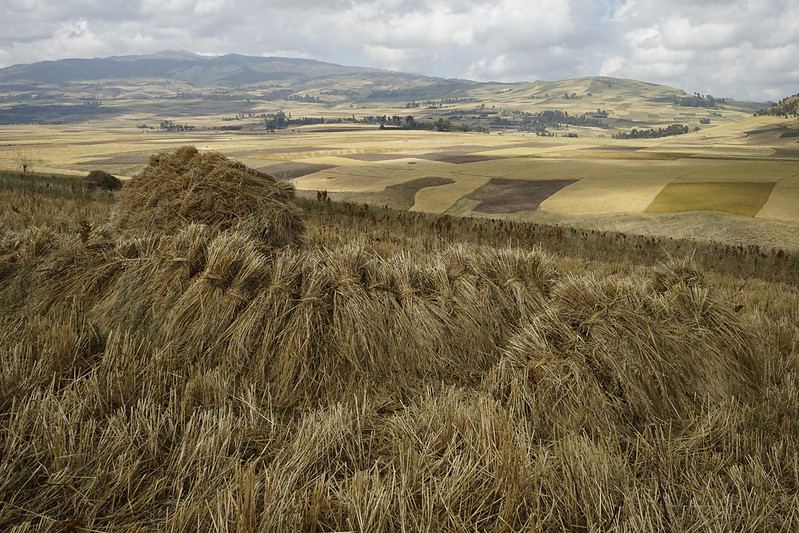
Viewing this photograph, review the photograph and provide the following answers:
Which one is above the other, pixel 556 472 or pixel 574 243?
pixel 556 472

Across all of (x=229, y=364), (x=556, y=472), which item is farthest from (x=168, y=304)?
(x=556, y=472)

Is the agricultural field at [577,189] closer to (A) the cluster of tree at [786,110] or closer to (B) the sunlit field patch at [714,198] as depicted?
(B) the sunlit field patch at [714,198]

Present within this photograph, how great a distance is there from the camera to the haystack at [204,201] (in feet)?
22.5

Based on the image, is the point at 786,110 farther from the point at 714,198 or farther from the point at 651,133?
the point at 714,198

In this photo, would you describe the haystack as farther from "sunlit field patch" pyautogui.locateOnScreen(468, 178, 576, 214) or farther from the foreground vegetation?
"sunlit field patch" pyautogui.locateOnScreen(468, 178, 576, 214)

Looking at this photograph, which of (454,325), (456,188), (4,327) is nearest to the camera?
(4,327)

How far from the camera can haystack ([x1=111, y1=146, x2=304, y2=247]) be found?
687 cm

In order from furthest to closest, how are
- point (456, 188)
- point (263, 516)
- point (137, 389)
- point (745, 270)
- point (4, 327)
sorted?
point (456, 188)
point (745, 270)
point (4, 327)
point (137, 389)
point (263, 516)

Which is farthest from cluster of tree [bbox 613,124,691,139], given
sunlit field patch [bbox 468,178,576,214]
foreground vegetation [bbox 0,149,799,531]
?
foreground vegetation [bbox 0,149,799,531]

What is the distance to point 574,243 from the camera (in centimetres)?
1399

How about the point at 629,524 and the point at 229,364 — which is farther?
the point at 229,364

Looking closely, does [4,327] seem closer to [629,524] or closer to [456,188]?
[629,524]

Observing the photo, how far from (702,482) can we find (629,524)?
0.71m

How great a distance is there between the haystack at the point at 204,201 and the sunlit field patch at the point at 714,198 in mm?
27408
